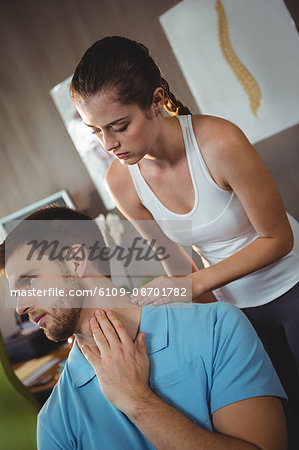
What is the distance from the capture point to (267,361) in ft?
3.16

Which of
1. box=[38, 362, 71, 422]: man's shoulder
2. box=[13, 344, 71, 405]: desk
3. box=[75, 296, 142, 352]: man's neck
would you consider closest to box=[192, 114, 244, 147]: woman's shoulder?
box=[75, 296, 142, 352]: man's neck

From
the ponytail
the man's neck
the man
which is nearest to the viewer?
the man

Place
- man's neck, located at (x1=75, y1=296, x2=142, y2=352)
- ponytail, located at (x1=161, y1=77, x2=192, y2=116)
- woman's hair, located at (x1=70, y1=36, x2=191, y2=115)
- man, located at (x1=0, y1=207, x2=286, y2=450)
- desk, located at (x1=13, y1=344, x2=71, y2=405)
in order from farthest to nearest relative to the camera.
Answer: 1. desk, located at (x1=13, y1=344, x2=71, y2=405)
2. ponytail, located at (x1=161, y1=77, x2=192, y2=116)
3. man's neck, located at (x1=75, y1=296, x2=142, y2=352)
4. woman's hair, located at (x1=70, y1=36, x2=191, y2=115)
5. man, located at (x1=0, y1=207, x2=286, y2=450)

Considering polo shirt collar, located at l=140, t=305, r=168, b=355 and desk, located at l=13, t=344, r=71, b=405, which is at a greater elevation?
polo shirt collar, located at l=140, t=305, r=168, b=355

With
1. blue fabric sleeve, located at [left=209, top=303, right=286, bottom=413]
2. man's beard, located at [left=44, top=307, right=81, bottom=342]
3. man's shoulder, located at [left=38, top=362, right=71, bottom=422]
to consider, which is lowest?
blue fabric sleeve, located at [left=209, top=303, right=286, bottom=413]

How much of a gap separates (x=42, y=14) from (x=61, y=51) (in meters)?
0.31

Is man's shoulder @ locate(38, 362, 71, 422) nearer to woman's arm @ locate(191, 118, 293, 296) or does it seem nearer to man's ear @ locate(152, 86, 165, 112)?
woman's arm @ locate(191, 118, 293, 296)

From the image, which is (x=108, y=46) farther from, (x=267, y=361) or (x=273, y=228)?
(x=267, y=361)

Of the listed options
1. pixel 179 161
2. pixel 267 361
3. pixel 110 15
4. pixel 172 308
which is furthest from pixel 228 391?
pixel 110 15

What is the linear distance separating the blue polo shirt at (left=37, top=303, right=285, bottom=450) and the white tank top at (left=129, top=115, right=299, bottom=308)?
222 millimetres

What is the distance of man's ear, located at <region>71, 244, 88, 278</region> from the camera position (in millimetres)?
1169

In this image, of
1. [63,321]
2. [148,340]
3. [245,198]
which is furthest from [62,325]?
[245,198]

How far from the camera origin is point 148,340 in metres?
1.04

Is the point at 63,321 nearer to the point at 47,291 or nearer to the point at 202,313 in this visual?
the point at 47,291
